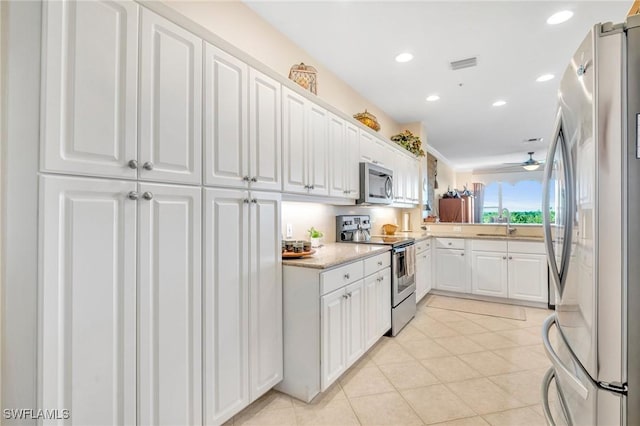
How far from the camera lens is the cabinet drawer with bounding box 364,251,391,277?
8.43ft

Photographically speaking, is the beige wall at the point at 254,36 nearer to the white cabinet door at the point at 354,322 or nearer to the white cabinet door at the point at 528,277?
the white cabinet door at the point at 354,322

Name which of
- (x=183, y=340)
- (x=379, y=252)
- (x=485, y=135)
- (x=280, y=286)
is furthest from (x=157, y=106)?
(x=485, y=135)

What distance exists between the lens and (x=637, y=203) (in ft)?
2.77

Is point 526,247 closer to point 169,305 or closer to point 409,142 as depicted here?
point 409,142

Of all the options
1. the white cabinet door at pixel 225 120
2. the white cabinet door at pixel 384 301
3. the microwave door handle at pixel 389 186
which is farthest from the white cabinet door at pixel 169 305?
the microwave door handle at pixel 389 186

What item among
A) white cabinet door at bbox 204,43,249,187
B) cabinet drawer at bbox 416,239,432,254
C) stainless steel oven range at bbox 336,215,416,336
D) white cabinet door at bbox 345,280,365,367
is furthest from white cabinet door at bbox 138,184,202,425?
cabinet drawer at bbox 416,239,432,254

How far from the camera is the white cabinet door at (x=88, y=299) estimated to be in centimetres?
102

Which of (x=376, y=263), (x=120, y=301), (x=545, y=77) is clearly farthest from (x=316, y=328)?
(x=545, y=77)

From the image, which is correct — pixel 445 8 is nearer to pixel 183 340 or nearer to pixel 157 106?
pixel 157 106

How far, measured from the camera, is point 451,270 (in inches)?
178

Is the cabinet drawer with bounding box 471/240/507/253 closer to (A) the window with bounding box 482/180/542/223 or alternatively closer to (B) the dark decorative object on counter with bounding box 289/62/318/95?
(B) the dark decorative object on counter with bounding box 289/62/318/95

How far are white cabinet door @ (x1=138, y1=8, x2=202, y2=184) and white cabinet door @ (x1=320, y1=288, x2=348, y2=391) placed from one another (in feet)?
3.82

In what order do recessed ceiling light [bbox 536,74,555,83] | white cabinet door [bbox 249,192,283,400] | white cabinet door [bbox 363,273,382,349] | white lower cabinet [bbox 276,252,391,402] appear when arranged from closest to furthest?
white cabinet door [bbox 249,192,283,400] → white lower cabinet [bbox 276,252,391,402] → white cabinet door [bbox 363,273,382,349] → recessed ceiling light [bbox 536,74,555,83]

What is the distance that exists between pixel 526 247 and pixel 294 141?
3636mm
